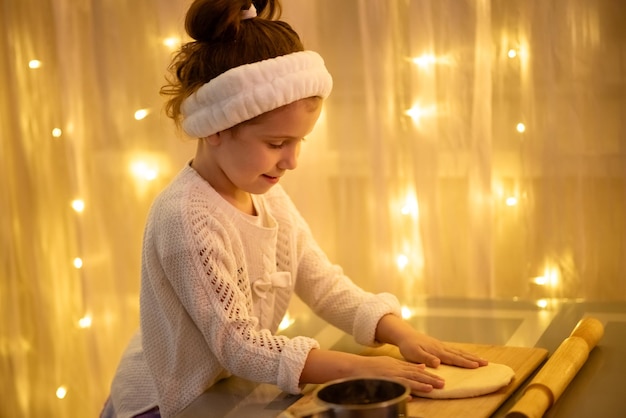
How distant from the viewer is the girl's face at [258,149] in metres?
1.38

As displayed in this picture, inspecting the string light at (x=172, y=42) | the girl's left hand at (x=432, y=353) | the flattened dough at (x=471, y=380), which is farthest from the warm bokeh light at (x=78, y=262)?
the flattened dough at (x=471, y=380)

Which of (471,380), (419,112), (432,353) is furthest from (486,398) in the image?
(419,112)

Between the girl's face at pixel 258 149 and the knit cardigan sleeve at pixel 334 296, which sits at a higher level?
the girl's face at pixel 258 149

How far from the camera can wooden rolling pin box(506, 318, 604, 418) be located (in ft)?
3.56

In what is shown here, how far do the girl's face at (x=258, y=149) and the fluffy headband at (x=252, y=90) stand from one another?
0.02 metres

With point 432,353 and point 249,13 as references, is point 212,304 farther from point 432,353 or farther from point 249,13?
point 249,13

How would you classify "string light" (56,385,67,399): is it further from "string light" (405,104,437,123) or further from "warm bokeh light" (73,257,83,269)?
"string light" (405,104,437,123)

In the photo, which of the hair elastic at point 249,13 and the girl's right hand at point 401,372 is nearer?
the girl's right hand at point 401,372

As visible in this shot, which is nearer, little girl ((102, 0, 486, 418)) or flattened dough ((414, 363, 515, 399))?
flattened dough ((414, 363, 515, 399))

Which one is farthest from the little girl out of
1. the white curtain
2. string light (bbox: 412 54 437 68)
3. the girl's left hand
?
string light (bbox: 412 54 437 68)

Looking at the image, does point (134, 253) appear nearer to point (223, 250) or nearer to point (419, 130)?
point (419, 130)

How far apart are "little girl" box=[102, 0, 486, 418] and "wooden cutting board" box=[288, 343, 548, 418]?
0.05 m

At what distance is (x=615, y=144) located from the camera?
6.16 feet

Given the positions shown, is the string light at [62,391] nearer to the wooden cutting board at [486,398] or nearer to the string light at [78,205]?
the string light at [78,205]
